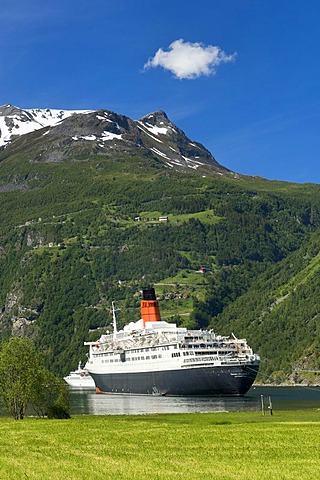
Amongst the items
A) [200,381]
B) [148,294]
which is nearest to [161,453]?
[200,381]

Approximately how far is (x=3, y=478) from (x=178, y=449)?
447 inches

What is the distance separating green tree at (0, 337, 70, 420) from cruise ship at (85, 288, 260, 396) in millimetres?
67490

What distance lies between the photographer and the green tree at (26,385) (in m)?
77.4

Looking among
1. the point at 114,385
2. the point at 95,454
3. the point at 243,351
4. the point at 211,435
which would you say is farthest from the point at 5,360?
the point at 114,385

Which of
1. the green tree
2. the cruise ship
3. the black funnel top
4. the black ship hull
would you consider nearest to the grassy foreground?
the green tree

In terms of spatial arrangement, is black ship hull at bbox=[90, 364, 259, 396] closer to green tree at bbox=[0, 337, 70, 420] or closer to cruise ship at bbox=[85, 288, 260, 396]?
cruise ship at bbox=[85, 288, 260, 396]

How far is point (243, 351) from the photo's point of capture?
524ft

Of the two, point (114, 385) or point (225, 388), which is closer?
point (225, 388)

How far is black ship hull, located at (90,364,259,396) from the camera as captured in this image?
14462 cm

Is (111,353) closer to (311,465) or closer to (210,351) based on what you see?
(210,351)

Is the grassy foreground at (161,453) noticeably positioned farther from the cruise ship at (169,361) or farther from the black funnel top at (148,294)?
the black funnel top at (148,294)

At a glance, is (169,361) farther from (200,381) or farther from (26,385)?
(26,385)

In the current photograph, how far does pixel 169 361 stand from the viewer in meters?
158

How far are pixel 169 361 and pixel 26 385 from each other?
273ft
